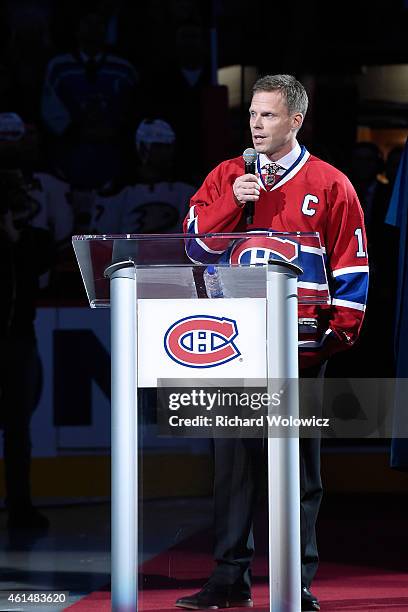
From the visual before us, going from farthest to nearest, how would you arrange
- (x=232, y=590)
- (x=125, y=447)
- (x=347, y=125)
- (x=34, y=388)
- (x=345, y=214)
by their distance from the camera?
(x=347, y=125), (x=34, y=388), (x=345, y=214), (x=232, y=590), (x=125, y=447)

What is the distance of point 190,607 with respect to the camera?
12.6ft

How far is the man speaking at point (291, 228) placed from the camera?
3.87m

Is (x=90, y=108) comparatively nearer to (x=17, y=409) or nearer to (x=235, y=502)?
(x=17, y=409)

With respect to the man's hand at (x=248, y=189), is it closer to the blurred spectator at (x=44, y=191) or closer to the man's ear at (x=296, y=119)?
the man's ear at (x=296, y=119)

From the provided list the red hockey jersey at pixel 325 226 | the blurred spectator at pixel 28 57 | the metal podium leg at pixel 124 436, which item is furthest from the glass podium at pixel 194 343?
the blurred spectator at pixel 28 57

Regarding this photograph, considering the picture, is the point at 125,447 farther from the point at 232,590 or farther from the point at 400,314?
the point at 400,314

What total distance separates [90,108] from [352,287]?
4627 millimetres

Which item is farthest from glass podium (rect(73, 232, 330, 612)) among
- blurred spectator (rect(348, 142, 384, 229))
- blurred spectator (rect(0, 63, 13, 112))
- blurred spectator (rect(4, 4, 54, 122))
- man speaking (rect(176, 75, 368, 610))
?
blurred spectator (rect(4, 4, 54, 122))

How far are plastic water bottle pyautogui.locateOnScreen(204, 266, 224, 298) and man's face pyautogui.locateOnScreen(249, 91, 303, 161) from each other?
0.67 m

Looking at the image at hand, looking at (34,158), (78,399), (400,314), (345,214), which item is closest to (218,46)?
(34,158)

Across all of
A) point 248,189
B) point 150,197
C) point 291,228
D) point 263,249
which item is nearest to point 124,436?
point 263,249

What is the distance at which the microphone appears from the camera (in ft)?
11.9

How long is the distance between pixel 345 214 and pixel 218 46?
201 inches

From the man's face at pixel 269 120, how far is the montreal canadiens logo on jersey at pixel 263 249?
20.5 inches
